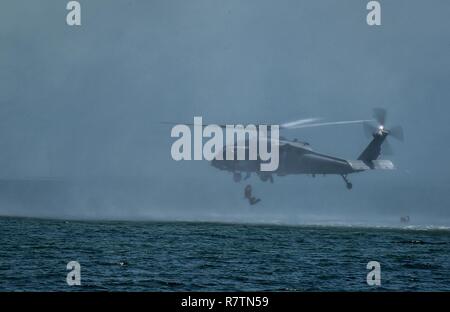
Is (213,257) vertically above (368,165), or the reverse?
(368,165)

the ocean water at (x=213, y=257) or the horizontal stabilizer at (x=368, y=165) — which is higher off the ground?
the horizontal stabilizer at (x=368, y=165)

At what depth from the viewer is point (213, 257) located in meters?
81.1

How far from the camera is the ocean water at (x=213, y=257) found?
2499 inches

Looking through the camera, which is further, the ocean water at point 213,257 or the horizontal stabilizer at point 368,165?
the horizontal stabilizer at point 368,165

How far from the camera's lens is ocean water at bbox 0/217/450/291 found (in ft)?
208

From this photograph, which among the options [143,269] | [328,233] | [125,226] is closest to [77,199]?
[125,226]

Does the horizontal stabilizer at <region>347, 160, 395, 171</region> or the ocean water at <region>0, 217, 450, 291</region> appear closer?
the ocean water at <region>0, 217, 450, 291</region>

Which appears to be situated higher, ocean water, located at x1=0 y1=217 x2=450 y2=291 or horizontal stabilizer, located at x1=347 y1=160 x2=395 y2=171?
horizontal stabilizer, located at x1=347 y1=160 x2=395 y2=171

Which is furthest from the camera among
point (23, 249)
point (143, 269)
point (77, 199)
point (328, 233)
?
point (77, 199)

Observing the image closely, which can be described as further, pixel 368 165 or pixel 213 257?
pixel 368 165

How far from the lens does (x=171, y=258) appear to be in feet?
260
